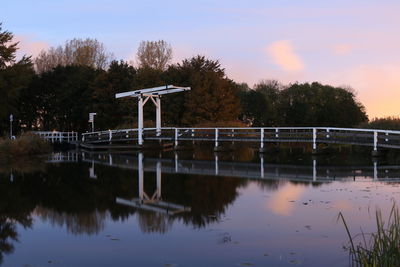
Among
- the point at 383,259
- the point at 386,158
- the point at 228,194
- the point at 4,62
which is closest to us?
the point at 383,259

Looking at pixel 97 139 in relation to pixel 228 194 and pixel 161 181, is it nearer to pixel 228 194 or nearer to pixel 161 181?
pixel 161 181

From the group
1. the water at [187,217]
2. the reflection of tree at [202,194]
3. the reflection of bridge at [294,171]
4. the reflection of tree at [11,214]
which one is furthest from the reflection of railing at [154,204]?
the reflection of bridge at [294,171]

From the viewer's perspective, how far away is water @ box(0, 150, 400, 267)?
6848mm

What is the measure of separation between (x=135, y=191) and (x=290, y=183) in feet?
15.0

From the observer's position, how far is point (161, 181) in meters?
15.3

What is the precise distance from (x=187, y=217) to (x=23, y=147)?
2063cm

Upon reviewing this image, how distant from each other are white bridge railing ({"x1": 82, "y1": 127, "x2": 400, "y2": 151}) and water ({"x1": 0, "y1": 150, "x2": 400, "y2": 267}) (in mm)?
7227

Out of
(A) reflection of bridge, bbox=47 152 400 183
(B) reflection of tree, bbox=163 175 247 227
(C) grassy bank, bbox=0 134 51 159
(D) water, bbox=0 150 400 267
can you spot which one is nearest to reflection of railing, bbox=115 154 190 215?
(D) water, bbox=0 150 400 267

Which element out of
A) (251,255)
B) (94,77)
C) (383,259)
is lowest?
(251,255)

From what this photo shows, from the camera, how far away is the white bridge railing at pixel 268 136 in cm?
2406

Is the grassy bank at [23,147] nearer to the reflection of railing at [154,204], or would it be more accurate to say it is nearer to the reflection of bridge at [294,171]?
the reflection of bridge at [294,171]

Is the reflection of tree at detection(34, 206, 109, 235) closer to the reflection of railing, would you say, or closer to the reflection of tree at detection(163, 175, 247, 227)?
the reflection of railing

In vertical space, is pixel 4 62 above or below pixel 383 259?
above

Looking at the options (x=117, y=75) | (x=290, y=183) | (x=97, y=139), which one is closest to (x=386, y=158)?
(x=290, y=183)
